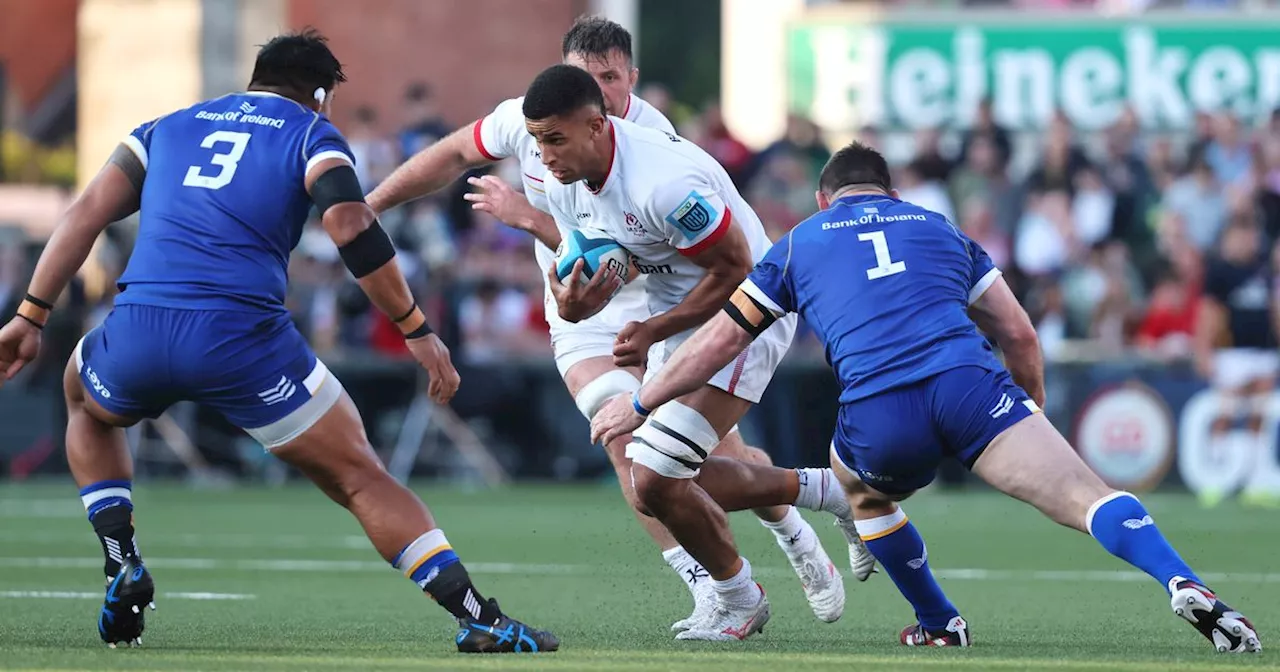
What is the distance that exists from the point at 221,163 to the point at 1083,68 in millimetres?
19327

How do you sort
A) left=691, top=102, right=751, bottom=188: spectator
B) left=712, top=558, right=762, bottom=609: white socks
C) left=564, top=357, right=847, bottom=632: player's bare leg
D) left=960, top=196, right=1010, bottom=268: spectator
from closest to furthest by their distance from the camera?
left=712, top=558, right=762, bottom=609: white socks, left=564, top=357, right=847, bottom=632: player's bare leg, left=960, top=196, right=1010, bottom=268: spectator, left=691, top=102, right=751, bottom=188: spectator

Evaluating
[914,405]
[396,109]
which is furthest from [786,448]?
[914,405]

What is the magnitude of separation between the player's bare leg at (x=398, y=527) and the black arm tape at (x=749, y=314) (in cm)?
132

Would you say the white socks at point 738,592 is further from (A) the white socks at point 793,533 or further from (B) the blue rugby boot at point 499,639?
(B) the blue rugby boot at point 499,639

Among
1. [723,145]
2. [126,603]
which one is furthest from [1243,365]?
[126,603]

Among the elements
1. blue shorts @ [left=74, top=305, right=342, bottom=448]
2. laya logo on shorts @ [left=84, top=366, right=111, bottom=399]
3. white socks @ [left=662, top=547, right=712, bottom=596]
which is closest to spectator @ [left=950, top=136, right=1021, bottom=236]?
white socks @ [left=662, top=547, right=712, bottom=596]

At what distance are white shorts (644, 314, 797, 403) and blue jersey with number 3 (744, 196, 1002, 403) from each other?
51 centimetres

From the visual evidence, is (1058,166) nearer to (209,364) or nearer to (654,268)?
(654,268)

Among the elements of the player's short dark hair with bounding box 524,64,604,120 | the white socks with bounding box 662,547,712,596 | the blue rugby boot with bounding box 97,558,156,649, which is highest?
the player's short dark hair with bounding box 524,64,604,120

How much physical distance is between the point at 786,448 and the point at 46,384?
22.2ft

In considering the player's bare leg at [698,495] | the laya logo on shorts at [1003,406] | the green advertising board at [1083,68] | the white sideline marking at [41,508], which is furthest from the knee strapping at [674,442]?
the green advertising board at [1083,68]

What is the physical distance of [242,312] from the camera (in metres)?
7.13

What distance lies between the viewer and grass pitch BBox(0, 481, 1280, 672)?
7070mm

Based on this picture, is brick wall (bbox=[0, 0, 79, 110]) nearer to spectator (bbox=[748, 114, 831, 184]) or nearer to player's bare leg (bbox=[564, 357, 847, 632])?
spectator (bbox=[748, 114, 831, 184])
